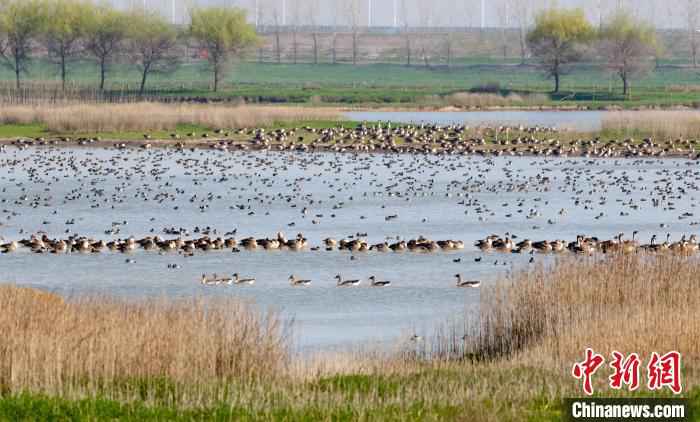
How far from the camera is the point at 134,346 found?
19062mm

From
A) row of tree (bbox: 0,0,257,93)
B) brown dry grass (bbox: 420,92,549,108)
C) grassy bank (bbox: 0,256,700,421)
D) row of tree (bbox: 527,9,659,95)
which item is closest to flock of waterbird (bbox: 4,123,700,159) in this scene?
brown dry grass (bbox: 420,92,549,108)

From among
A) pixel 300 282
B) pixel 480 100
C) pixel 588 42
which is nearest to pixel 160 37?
pixel 480 100

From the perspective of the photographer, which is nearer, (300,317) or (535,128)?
(300,317)

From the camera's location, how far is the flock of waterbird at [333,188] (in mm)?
36438

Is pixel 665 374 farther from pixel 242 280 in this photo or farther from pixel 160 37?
pixel 160 37

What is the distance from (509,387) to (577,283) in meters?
5.64

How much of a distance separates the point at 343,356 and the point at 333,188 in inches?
1160

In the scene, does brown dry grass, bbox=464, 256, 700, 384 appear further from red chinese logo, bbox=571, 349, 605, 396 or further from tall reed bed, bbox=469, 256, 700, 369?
red chinese logo, bbox=571, 349, 605, 396

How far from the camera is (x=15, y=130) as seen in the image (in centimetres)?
7544

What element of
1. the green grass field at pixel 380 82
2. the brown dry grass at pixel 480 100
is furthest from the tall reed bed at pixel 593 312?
the green grass field at pixel 380 82

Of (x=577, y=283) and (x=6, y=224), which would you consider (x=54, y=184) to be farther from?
(x=577, y=283)

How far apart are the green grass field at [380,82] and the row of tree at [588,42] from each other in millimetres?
2351

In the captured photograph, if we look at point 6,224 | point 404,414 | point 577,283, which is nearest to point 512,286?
point 577,283

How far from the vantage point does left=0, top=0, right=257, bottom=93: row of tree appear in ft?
425
